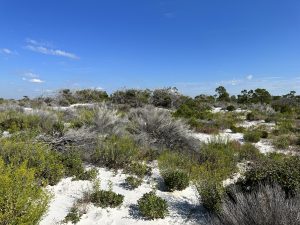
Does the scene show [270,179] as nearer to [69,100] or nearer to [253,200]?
[253,200]

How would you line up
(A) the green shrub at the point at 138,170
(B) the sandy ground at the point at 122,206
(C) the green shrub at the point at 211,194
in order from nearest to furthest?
(B) the sandy ground at the point at 122,206, (C) the green shrub at the point at 211,194, (A) the green shrub at the point at 138,170

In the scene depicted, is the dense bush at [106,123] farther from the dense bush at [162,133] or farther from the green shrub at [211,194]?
the green shrub at [211,194]

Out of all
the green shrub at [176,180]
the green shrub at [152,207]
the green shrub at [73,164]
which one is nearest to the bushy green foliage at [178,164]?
the green shrub at [176,180]

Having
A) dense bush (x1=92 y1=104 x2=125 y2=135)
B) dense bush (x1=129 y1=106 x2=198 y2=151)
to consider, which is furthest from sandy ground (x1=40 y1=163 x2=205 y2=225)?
dense bush (x1=92 y1=104 x2=125 y2=135)

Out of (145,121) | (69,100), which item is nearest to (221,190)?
(145,121)

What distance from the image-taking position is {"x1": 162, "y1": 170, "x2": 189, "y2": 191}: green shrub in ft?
21.6

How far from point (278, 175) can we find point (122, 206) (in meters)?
2.99

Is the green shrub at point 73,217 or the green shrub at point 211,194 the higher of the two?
the green shrub at point 211,194

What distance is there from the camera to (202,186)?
578cm

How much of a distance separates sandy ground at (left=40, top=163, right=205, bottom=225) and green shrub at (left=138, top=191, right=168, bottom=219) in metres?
0.09

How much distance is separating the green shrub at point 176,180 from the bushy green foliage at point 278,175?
4.26 feet

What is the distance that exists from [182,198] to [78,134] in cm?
384

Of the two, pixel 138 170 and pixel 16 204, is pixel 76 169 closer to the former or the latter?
pixel 138 170

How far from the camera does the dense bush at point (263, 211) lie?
3867mm
